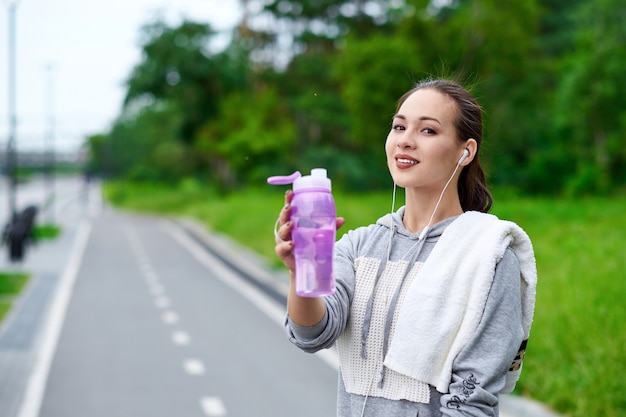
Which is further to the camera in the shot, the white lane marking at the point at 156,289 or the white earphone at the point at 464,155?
the white lane marking at the point at 156,289

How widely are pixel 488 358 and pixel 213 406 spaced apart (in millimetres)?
5634

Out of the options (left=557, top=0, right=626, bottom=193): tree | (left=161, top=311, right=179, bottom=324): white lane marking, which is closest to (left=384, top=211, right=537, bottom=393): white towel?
(left=161, top=311, right=179, bottom=324): white lane marking

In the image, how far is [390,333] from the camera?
2127mm

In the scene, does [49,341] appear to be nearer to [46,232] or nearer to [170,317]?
[170,317]

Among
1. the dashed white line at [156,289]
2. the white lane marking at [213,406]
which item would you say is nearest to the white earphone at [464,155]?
the white lane marking at [213,406]

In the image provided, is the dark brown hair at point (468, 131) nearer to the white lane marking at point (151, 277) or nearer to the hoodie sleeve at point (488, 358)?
the hoodie sleeve at point (488, 358)

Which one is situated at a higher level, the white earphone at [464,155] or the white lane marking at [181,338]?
the white earphone at [464,155]

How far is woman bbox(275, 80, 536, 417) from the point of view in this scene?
1.99m

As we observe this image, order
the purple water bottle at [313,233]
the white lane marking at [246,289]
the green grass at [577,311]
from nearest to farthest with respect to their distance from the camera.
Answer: the purple water bottle at [313,233], the green grass at [577,311], the white lane marking at [246,289]

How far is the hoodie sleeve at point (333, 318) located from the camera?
2.08m

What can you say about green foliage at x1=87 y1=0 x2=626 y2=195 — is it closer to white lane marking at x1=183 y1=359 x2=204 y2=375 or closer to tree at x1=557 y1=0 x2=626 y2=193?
tree at x1=557 y1=0 x2=626 y2=193

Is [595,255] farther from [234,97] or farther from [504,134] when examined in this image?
[234,97]

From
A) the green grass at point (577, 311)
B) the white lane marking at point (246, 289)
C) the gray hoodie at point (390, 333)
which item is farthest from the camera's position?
the white lane marking at point (246, 289)

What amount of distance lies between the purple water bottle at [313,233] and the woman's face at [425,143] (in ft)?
1.04
